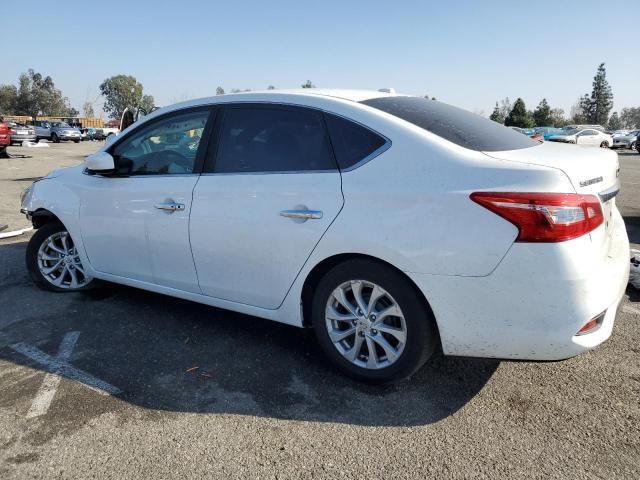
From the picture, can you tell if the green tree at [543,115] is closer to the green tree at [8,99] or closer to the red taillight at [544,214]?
the red taillight at [544,214]

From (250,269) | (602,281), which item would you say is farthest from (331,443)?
A: (602,281)

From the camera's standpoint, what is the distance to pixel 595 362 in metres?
3.29

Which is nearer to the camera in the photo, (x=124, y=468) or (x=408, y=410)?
(x=124, y=468)

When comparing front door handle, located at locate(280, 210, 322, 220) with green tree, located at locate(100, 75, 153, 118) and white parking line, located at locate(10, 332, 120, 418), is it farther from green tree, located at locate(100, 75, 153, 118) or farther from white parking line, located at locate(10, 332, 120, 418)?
green tree, located at locate(100, 75, 153, 118)

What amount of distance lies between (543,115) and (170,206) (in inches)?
2886

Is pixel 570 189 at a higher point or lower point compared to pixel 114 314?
higher

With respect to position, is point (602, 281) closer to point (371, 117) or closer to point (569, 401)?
point (569, 401)

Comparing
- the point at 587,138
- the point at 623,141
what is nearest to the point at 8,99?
the point at 587,138

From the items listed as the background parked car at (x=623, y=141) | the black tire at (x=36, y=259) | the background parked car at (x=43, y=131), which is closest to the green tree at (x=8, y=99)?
the background parked car at (x=43, y=131)

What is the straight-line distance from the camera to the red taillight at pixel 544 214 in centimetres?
235

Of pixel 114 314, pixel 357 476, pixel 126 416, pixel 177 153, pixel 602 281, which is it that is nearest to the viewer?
pixel 357 476

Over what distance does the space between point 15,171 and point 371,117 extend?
16028 millimetres

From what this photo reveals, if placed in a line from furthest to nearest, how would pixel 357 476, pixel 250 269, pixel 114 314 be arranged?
pixel 114 314 < pixel 250 269 < pixel 357 476

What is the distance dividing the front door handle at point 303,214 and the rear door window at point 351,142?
29 cm
